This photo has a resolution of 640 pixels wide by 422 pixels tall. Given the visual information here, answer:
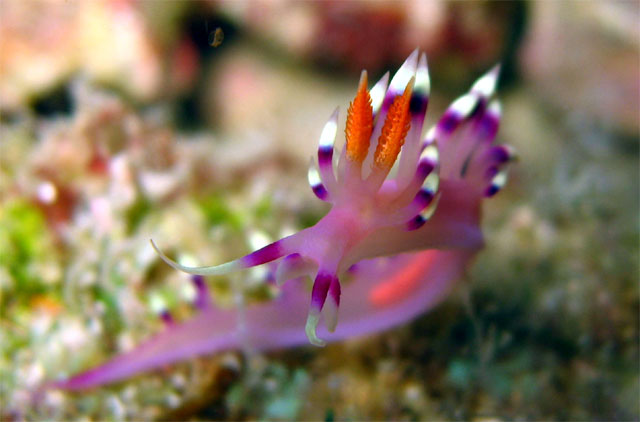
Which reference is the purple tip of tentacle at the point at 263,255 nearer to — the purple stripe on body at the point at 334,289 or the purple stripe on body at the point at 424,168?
the purple stripe on body at the point at 334,289

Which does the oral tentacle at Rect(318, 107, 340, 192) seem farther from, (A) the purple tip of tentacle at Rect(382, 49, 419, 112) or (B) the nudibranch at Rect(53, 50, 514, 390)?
(A) the purple tip of tentacle at Rect(382, 49, 419, 112)

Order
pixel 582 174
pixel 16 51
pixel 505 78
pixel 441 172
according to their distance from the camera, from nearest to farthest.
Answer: pixel 441 172
pixel 582 174
pixel 16 51
pixel 505 78

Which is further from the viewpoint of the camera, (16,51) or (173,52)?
(173,52)

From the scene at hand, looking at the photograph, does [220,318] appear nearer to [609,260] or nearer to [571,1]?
[609,260]

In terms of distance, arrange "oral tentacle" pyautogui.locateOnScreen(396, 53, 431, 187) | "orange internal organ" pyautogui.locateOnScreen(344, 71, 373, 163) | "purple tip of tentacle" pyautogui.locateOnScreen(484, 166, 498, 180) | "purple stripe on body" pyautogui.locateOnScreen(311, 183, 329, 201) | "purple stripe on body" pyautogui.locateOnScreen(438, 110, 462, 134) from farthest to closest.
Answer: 1. "purple tip of tentacle" pyautogui.locateOnScreen(484, 166, 498, 180)
2. "purple stripe on body" pyautogui.locateOnScreen(438, 110, 462, 134)
3. "oral tentacle" pyautogui.locateOnScreen(396, 53, 431, 187)
4. "purple stripe on body" pyautogui.locateOnScreen(311, 183, 329, 201)
5. "orange internal organ" pyautogui.locateOnScreen(344, 71, 373, 163)

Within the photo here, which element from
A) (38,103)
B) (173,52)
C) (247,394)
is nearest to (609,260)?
(247,394)

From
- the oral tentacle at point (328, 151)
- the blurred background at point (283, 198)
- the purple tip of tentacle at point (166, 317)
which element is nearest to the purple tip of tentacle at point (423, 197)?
the oral tentacle at point (328, 151)

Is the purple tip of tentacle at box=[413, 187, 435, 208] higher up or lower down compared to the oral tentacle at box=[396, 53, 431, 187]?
lower down

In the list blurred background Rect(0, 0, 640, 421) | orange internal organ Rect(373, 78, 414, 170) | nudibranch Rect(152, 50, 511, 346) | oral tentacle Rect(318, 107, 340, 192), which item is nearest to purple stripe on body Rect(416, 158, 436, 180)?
nudibranch Rect(152, 50, 511, 346)
